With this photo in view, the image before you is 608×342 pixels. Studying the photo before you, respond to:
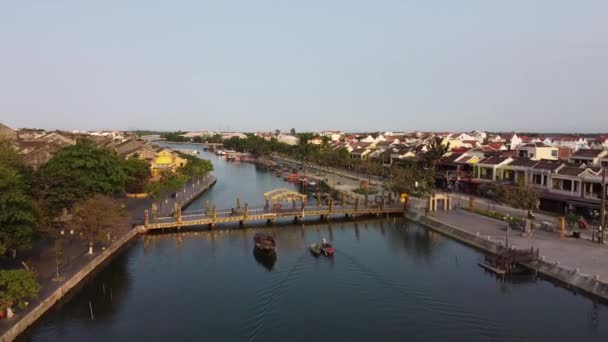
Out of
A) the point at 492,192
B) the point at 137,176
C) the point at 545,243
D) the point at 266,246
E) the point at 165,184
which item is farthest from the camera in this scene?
the point at 165,184

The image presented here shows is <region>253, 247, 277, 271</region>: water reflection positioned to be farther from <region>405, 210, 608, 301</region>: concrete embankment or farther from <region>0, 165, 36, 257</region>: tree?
<region>405, 210, 608, 301</region>: concrete embankment

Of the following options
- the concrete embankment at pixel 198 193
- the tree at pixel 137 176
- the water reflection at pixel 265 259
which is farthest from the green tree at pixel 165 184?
the water reflection at pixel 265 259

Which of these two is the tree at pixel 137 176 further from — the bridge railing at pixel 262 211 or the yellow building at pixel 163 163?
the yellow building at pixel 163 163

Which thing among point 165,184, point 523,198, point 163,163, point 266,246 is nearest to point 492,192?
point 523,198

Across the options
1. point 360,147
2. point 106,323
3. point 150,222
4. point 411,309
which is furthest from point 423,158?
point 106,323

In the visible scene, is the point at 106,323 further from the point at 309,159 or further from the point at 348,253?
the point at 309,159

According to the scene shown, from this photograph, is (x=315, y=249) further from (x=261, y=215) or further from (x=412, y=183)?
(x=412, y=183)
